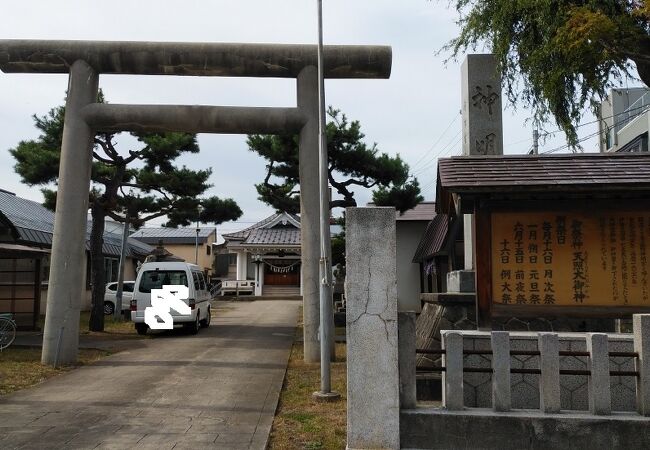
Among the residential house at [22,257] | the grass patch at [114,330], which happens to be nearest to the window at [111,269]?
the residential house at [22,257]

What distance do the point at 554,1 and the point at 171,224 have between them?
1424 cm

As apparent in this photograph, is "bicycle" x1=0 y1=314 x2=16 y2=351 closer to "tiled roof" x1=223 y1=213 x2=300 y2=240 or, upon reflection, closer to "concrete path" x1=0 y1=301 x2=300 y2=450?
"concrete path" x1=0 y1=301 x2=300 y2=450

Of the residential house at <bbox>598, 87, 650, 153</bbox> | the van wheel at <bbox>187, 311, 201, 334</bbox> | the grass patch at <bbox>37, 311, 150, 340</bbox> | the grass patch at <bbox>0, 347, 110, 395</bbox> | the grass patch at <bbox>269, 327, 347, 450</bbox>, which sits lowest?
the grass patch at <bbox>269, 327, 347, 450</bbox>

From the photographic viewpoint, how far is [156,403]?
8031mm

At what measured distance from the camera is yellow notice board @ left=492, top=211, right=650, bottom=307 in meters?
6.87

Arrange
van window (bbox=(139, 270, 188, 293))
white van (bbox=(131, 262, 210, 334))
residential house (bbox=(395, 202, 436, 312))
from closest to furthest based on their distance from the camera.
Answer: white van (bbox=(131, 262, 210, 334))
van window (bbox=(139, 270, 188, 293))
residential house (bbox=(395, 202, 436, 312))

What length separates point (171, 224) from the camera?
66.2ft

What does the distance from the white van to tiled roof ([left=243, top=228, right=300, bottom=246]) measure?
20.9 metres

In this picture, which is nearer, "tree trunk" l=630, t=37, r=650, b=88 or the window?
"tree trunk" l=630, t=37, r=650, b=88

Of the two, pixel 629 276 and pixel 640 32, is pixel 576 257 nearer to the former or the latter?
pixel 629 276

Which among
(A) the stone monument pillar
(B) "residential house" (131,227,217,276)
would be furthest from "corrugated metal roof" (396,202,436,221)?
(B) "residential house" (131,227,217,276)

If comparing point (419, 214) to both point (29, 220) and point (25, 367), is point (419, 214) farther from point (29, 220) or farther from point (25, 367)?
point (25, 367)

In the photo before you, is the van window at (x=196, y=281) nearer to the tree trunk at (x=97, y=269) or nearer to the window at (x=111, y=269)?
the tree trunk at (x=97, y=269)

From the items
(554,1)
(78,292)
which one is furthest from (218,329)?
(554,1)
